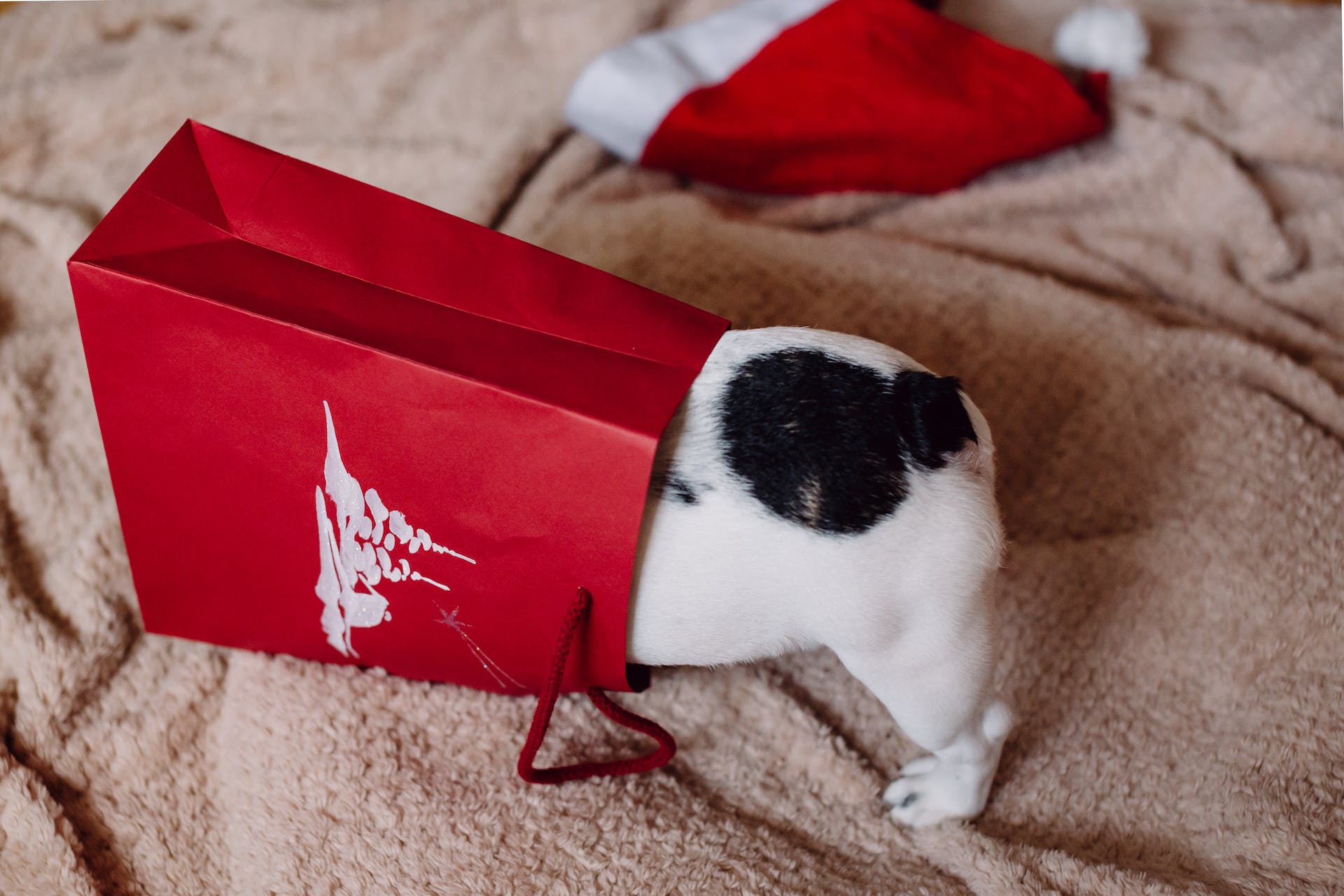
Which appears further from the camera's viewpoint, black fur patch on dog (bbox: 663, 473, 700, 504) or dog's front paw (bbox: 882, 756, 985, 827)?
dog's front paw (bbox: 882, 756, 985, 827)

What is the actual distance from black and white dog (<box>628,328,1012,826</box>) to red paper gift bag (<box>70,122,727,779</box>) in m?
0.04

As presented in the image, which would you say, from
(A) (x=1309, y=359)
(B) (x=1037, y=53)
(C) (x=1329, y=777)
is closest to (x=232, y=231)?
(C) (x=1329, y=777)

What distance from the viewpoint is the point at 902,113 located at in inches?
64.1

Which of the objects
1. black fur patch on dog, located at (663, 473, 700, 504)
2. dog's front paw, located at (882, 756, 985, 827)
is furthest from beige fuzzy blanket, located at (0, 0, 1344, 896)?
black fur patch on dog, located at (663, 473, 700, 504)

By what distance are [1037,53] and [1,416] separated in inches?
70.6

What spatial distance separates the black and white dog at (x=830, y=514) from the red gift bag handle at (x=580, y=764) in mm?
86

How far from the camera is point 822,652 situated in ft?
4.08

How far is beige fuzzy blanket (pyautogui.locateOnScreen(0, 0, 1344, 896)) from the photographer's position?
42.0 inches

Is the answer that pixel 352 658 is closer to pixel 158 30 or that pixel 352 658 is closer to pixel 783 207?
pixel 783 207

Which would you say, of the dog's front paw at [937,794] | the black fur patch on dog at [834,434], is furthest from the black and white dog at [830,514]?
the dog's front paw at [937,794]

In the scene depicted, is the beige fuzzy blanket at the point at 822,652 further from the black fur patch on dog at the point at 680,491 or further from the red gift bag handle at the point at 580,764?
the black fur patch on dog at the point at 680,491

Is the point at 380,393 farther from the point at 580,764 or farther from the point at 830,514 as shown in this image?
the point at 580,764

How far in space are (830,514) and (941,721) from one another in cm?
27

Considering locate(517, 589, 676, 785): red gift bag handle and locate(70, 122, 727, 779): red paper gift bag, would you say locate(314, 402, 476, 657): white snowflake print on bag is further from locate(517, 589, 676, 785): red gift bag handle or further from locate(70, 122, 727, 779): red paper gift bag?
locate(517, 589, 676, 785): red gift bag handle
